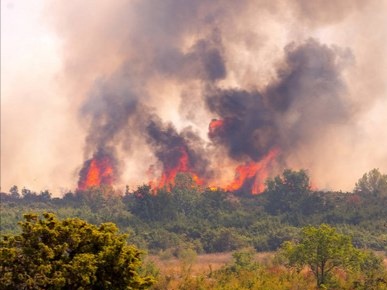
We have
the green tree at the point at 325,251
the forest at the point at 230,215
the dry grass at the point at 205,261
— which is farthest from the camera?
the forest at the point at 230,215

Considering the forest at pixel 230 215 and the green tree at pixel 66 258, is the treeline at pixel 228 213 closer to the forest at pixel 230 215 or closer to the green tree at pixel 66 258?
the forest at pixel 230 215

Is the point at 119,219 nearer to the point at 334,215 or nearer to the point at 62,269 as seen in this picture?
the point at 334,215

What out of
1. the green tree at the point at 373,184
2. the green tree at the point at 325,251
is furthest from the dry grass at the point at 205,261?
the green tree at the point at 373,184

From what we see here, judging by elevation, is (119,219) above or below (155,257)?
above

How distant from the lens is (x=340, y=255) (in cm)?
6494

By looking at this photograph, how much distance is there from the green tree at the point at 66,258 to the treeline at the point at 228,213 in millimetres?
87566

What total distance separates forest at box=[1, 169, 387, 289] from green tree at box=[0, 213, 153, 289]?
54538 mm

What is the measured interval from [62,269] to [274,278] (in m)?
46.0

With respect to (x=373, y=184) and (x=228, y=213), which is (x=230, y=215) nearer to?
(x=228, y=213)

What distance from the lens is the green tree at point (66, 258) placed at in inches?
1056

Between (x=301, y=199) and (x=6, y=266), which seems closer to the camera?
(x=6, y=266)

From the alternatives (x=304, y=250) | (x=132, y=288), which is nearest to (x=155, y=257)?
(x=304, y=250)

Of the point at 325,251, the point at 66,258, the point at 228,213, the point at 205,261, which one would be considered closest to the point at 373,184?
the point at 228,213

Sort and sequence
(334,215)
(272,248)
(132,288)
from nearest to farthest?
1. (132,288)
2. (272,248)
3. (334,215)
